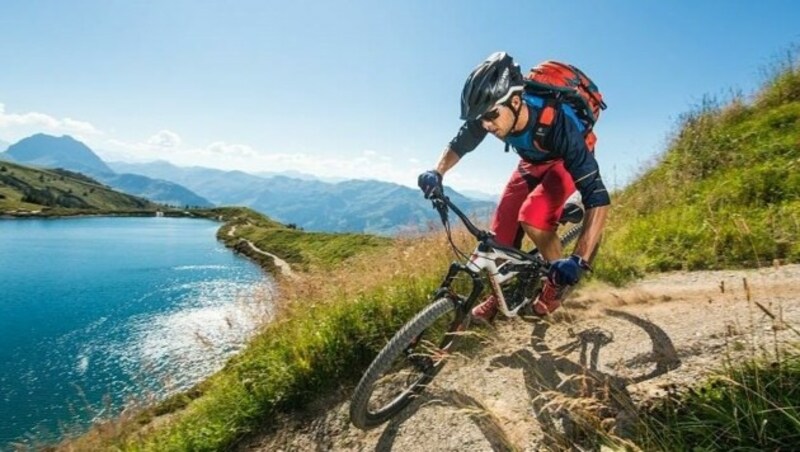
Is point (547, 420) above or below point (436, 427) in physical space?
above

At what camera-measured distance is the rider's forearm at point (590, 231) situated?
4.64m

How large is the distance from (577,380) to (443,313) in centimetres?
164

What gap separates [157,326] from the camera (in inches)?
1730

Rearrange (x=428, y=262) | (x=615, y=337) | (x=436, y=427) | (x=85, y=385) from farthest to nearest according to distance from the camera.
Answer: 1. (x=85, y=385)
2. (x=428, y=262)
3. (x=615, y=337)
4. (x=436, y=427)

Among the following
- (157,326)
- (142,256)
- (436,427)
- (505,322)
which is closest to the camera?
(436,427)

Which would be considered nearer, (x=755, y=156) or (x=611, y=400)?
(x=611, y=400)

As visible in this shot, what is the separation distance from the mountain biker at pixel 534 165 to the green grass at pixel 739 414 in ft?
4.67

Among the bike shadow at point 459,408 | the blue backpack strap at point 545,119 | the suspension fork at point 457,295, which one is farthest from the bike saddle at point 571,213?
the bike shadow at point 459,408

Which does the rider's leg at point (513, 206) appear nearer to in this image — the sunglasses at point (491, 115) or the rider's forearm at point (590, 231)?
the rider's forearm at point (590, 231)

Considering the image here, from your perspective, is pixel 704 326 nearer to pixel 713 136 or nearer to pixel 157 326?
pixel 713 136

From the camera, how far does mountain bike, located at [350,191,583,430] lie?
15.4 feet

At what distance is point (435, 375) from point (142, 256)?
3906 inches

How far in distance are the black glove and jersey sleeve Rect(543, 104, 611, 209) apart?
136 centimetres

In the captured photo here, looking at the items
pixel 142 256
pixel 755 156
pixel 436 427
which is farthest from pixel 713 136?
pixel 142 256
